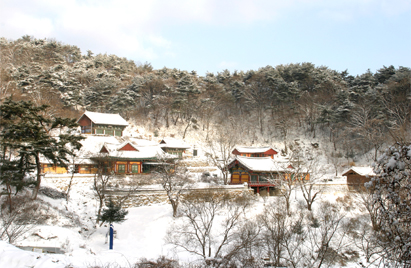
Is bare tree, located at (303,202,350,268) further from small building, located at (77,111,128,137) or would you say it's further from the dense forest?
small building, located at (77,111,128,137)

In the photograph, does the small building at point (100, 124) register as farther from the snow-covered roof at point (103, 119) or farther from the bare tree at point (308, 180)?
the bare tree at point (308, 180)

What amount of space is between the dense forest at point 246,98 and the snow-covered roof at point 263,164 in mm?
15600

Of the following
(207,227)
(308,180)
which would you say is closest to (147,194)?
(207,227)

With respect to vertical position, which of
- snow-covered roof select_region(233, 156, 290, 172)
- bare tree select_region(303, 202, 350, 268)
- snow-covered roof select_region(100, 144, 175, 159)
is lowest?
bare tree select_region(303, 202, 350, 268)

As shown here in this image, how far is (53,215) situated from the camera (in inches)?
726

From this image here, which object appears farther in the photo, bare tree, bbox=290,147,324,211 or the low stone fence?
bare tree, bbox=290,147,324,211

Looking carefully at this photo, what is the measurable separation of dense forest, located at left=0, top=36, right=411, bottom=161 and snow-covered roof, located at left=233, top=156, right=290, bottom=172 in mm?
15600

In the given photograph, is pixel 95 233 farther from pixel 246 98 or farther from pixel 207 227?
pixel 246 98

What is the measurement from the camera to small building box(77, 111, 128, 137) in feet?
136

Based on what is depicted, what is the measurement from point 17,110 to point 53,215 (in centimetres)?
735

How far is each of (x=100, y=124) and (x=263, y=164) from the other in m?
25.0

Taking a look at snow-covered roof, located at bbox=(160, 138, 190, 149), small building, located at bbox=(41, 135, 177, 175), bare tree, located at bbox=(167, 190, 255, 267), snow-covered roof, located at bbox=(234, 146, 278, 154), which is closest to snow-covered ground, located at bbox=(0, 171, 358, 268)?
bare tree, located at bbox=(167, 190, 255, 267)

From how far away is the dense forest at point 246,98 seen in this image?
43250 mm

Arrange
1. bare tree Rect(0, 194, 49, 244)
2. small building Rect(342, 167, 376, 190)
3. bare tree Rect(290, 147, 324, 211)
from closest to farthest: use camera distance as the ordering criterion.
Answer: bare tree Rect(0, 194, 49, 244) < bare tree Rect(290, 147, 324, 211) < small building Rect(342, 167, 376, 190)
